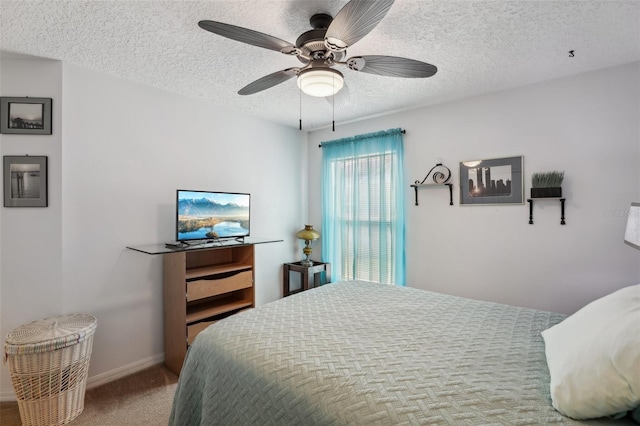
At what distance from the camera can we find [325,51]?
164cm

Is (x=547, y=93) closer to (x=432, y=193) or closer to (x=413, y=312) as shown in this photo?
(x=432, y=193)

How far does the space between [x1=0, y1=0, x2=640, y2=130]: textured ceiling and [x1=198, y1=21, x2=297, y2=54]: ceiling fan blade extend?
235 millimetres

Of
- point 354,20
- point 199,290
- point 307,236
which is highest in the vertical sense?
point 354,20

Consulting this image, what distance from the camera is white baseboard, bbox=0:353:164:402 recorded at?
2.11m

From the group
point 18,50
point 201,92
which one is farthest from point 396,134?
point 18,50

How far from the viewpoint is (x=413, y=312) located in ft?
6.05

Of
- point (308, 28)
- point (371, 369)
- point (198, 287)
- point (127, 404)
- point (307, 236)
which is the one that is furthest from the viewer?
point (307, 236)

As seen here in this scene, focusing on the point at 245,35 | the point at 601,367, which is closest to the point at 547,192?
the point at 601,367

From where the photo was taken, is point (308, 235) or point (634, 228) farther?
point (308, 235)

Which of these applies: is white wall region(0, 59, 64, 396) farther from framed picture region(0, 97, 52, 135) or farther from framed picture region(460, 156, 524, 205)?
framed picture region(460, 156, 524, 205)

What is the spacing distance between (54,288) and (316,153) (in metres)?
3.00

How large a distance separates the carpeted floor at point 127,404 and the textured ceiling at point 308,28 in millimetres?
2433

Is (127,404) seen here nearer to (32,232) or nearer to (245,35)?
(32,232)

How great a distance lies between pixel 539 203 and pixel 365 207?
166cm
